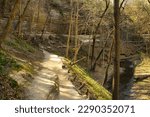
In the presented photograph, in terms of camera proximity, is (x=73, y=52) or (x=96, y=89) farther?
(x=73, y=52)

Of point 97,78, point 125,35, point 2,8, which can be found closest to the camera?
point 97,78

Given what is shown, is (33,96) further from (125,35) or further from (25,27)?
(125,35)

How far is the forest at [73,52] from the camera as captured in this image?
1917cm

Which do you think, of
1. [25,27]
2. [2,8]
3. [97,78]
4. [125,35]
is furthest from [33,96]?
[125,35]

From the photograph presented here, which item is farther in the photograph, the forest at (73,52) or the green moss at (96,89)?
the green moss at (96,89)

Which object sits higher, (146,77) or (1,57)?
(1,57)

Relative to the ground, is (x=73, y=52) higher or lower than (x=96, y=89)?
higher

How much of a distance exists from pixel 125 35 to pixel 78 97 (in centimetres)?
5395

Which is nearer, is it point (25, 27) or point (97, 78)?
point (97, 78)

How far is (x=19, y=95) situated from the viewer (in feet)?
53.4

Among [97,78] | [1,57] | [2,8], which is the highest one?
[2,8]

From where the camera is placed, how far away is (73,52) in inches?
2169

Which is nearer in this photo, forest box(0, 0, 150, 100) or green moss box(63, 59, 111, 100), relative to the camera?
forest box(0, 0, 150, 100)

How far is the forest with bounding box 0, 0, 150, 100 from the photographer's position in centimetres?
1917
